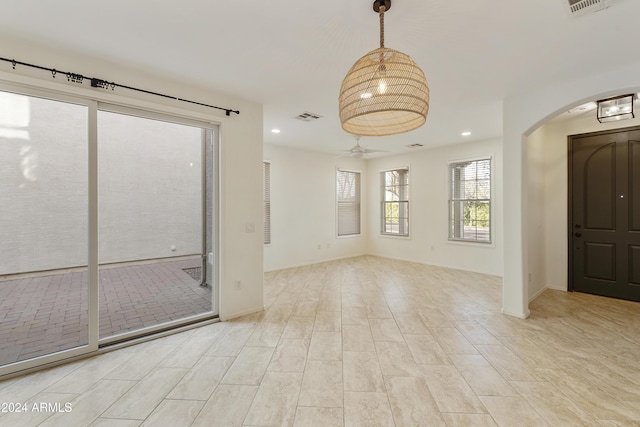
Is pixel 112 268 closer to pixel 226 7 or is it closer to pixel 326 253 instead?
pixel 226 7

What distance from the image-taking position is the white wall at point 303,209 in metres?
6.00

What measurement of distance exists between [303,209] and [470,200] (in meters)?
3.57

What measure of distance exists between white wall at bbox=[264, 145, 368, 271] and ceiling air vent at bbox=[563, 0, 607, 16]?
4.82 m

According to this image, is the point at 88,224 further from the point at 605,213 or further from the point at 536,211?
the point at 605,213

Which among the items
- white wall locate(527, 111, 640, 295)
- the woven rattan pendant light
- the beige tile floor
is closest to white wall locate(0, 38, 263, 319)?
the beige tile floor

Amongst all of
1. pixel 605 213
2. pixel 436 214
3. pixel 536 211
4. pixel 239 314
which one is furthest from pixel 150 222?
pixel 605 213

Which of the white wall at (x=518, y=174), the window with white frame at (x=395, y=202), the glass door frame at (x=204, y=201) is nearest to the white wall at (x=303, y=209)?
the window with white frame at (x=395, y=202)

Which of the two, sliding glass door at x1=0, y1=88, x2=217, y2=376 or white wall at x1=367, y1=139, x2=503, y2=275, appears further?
white wall at x1=367, y1=139, x2=503, y2=275

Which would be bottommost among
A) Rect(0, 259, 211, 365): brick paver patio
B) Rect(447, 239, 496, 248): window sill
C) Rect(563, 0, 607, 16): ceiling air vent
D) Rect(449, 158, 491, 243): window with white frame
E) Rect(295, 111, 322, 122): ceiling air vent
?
Rect(0, 259, 211, 365): brick paver patio

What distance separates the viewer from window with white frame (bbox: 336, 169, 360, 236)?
7301 mm

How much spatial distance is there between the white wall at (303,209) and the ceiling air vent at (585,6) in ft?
15.8

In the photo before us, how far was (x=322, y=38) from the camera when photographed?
2232mm

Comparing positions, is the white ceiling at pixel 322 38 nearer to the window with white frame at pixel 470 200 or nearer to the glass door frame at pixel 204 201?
the glass door frame at pixel 204 201

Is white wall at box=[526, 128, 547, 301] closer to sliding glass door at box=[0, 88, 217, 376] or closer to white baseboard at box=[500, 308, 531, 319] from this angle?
white baseboard at box=[500, 308, 531, 319]
